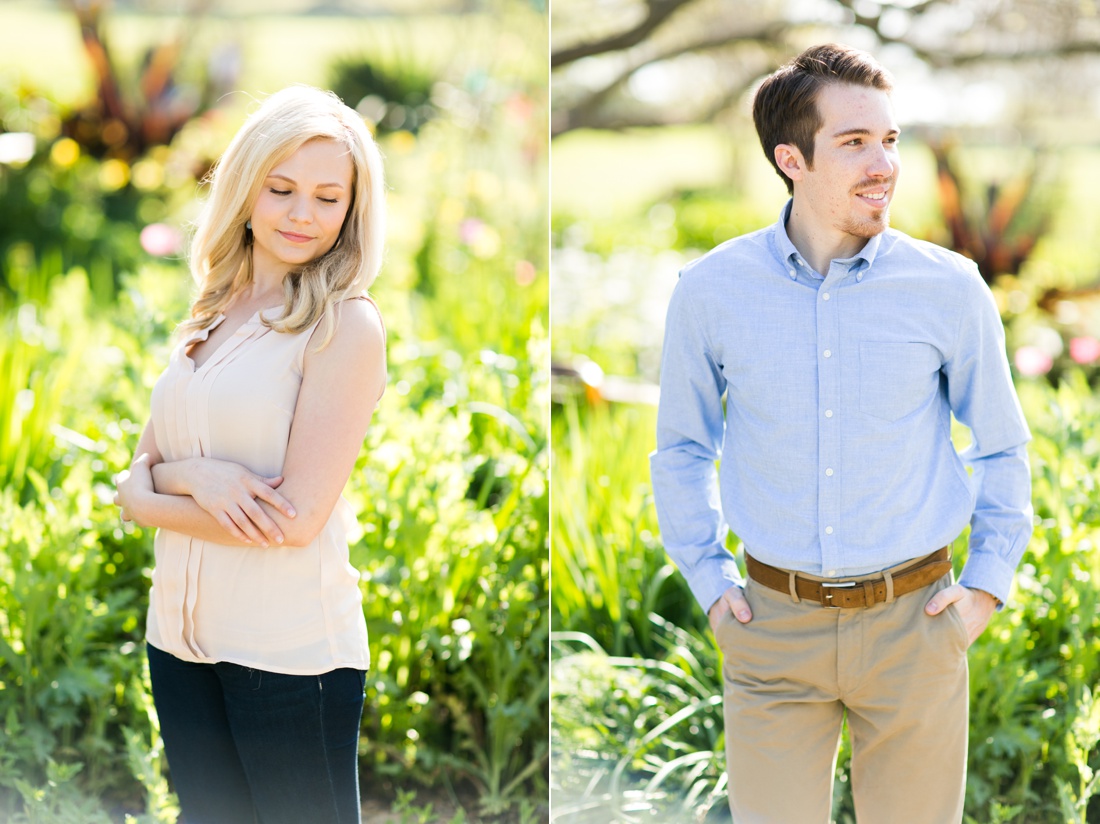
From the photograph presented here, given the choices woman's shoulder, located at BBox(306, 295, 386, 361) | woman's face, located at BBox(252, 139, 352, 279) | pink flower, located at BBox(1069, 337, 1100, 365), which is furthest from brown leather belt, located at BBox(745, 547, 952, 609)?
pink flower, located at BBox(1069, 337, 1100, 365)

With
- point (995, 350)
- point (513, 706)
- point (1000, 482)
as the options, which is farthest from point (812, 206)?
point (513, 706)

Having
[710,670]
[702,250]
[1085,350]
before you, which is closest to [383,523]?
[710,670]

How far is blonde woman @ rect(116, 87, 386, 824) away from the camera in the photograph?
153 centimetres

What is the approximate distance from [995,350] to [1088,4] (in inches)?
118

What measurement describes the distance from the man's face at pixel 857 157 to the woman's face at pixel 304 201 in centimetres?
73

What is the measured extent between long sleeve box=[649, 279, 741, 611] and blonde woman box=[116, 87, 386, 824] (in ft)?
1.66

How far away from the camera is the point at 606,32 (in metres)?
4.17

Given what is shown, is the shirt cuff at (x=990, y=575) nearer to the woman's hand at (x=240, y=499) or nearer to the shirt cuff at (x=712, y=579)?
the shirt cuff at (x=712, y=579)

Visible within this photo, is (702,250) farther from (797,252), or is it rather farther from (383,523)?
(797,252)

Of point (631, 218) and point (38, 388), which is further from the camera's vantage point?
point (631, 218)

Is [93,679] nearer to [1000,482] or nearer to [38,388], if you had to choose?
[38,388]

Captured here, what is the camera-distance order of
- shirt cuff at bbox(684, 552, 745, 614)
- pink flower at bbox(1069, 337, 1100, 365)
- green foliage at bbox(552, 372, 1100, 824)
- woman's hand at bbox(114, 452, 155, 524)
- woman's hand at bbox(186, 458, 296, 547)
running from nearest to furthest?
woman's hand at bbox(186, 458, 296, 547) < woman's hand at bbox(114, 452, 155, 524) < shirt cuff at bbox(684, 552, 745, 614) < green foliage at bbox(552, 372, 1100, 824) < pink flower at bbox(1069, 337, 1100, 365)

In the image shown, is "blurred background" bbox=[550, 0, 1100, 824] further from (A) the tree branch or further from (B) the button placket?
(B) the button placket

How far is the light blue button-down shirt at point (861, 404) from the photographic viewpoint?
5.32 feet
